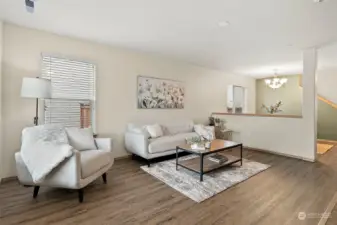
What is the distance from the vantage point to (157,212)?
6.98 ft

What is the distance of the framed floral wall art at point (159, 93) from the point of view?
4.56 metres

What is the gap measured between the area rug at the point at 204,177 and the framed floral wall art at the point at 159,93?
1554 mm

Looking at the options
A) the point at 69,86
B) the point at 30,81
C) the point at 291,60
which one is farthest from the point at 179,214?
the point at 291,60

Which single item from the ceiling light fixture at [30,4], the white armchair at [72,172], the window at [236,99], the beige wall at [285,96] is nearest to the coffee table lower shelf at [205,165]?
the white armchair at [72,172]

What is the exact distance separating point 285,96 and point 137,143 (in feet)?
21.3

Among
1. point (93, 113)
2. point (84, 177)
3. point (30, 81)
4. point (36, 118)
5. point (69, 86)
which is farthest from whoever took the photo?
point (93, 113)

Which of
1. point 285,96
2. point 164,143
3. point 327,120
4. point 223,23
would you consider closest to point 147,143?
point 164,143

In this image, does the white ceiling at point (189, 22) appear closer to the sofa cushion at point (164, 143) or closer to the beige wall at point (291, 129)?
the beige wall at point (291, 129)

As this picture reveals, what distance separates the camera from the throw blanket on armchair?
7.16ft

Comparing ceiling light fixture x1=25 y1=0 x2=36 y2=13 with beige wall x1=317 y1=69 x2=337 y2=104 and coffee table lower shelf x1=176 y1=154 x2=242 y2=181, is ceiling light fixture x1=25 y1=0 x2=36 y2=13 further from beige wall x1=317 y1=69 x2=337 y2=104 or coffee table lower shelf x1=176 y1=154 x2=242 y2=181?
beige wall x1=317 y1=69 x2=337 y2=104

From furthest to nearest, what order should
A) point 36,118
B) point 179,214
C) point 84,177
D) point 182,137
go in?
point 182,137 → point 36,118 → point 84,177 → point 179,214

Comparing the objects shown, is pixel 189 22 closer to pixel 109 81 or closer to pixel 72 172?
pixel 109 81

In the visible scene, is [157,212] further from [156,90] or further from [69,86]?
[156,90]

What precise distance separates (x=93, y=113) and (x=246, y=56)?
386 cm
